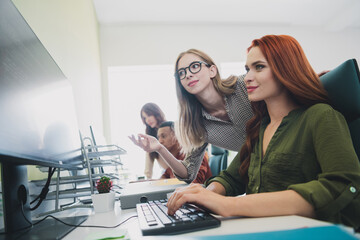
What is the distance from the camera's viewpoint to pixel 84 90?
8.93 feet

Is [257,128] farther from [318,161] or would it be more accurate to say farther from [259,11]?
[259,11]

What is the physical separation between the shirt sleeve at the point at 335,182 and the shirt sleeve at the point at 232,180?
367 millimetres

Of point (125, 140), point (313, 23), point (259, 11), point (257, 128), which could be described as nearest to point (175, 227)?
point (257, 128)

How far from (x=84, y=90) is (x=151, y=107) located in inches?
28.4

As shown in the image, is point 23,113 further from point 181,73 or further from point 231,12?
point 231,12

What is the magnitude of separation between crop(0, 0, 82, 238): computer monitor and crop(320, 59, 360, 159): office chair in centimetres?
85

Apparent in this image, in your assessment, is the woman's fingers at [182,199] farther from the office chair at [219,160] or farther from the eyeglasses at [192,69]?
the office chair at [219,160]

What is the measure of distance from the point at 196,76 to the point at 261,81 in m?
0.57

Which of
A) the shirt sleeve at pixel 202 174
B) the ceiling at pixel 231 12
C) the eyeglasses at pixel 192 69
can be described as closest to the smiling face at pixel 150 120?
the shirt sleeve at pixel 202 174

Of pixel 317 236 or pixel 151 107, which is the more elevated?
pixel 151 107

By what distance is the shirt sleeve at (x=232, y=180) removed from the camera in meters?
1.00

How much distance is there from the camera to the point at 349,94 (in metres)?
0.79

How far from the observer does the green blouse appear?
24.1 inches

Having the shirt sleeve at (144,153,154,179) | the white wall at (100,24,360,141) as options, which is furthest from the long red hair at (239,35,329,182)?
the white wall at (100,24,360,141)
